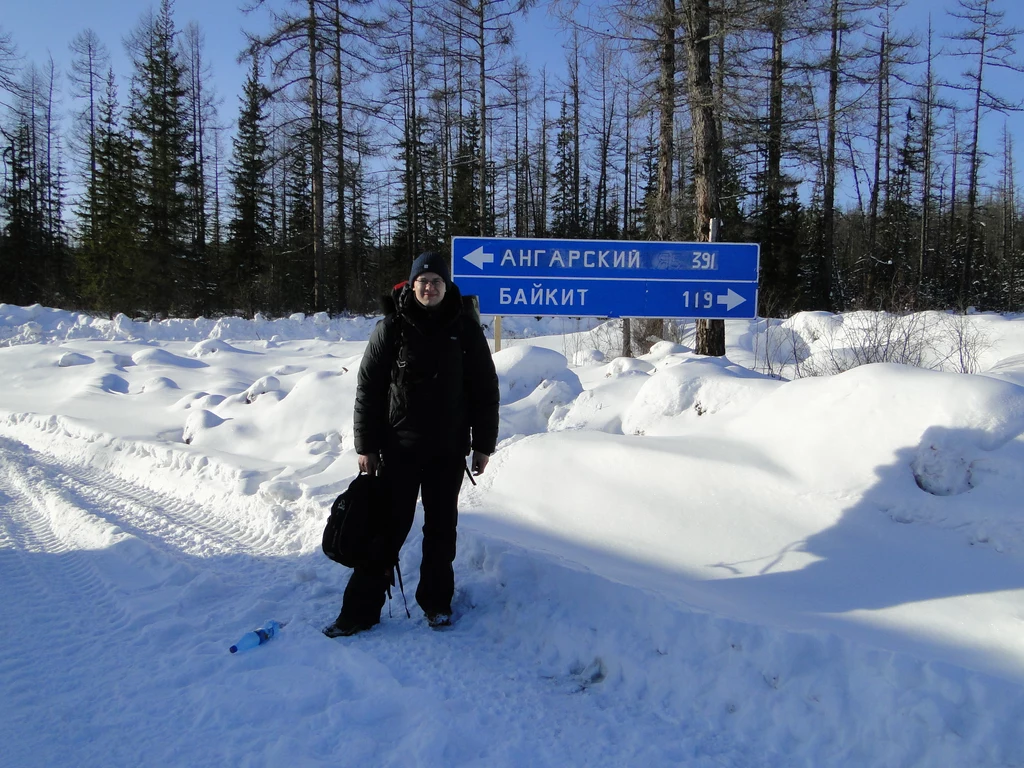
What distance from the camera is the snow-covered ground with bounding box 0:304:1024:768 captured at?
226 centimetres

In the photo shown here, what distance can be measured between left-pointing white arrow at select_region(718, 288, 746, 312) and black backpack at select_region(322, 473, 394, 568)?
5117mm

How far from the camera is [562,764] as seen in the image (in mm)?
2182

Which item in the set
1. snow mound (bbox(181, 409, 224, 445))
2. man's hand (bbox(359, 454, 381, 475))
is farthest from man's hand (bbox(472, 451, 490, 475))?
snow mound (bbox(181, 409, 224, 445))

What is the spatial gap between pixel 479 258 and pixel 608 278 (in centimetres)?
146

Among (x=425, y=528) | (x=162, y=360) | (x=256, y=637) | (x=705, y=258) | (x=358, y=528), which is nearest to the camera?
(x=256, y=637)

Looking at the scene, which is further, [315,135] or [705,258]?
[315,135]

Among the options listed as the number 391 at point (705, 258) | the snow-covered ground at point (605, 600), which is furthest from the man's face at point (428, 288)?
the number 391 at point (705, 258)

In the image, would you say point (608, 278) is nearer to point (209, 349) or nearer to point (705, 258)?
point (705, 258)

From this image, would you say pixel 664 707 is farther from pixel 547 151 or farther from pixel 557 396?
pixel 547 151

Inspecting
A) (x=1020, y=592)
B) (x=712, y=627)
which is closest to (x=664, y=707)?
(x=712, y=627)

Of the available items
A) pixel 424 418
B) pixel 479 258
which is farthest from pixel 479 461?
pixel 479 258

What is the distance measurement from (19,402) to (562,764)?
36.2 feet

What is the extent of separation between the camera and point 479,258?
7020 mm

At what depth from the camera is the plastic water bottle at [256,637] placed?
2850 mm
